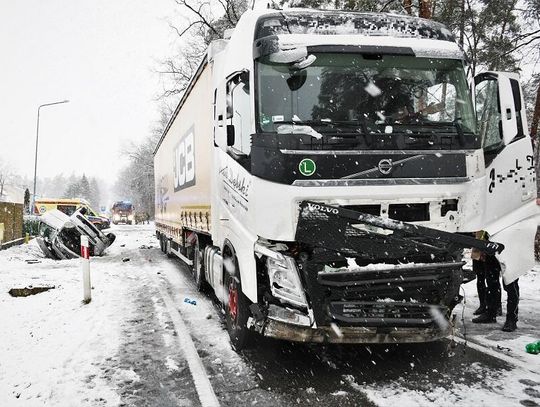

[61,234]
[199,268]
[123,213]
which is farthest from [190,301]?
[123,213]

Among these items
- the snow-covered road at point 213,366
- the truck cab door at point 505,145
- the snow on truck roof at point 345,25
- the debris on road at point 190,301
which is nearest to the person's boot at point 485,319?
the snow-covered road at point 213,366

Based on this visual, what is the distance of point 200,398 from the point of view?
3.59 meters

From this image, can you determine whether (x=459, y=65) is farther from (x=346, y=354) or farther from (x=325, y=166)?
(x=346, y=354)

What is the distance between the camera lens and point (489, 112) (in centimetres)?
461

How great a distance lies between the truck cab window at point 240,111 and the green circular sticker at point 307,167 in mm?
671

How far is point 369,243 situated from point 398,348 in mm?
1748

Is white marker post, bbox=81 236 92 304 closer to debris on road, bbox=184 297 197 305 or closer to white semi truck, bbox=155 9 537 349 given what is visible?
debris on road, bbox=184 297 197 305

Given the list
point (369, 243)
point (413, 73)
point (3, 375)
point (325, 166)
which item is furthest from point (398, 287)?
point (3, 375)

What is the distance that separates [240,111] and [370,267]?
2.08m

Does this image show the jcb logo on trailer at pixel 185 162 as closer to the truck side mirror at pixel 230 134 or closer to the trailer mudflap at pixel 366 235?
the truck side mirror at pixel 230 134

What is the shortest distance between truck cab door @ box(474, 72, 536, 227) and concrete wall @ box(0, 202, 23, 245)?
50.2 feet

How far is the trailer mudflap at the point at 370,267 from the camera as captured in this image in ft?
12.1

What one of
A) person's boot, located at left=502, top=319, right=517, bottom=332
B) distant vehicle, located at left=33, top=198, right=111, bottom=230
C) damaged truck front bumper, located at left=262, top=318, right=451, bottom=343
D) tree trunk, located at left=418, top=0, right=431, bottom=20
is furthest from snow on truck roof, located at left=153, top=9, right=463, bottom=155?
distant vehicle, located at left=33, top=198, right=111, bottom=230

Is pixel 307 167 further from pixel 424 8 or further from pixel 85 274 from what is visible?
pixel 424 8
